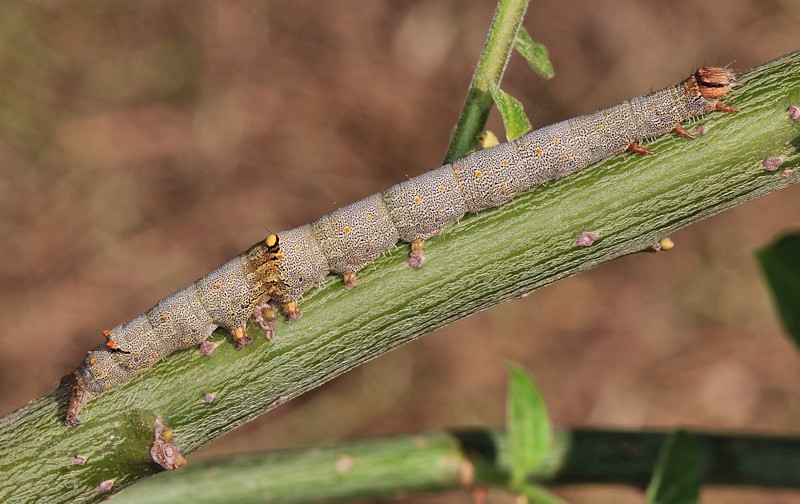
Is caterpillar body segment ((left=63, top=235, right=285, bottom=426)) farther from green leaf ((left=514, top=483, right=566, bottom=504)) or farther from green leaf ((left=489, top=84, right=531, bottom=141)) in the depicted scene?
green leaf ((left=514, top=483, right=566, bottom=504))

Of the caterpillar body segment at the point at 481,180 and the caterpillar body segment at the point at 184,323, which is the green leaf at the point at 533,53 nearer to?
the caterpillar body segment at the point at 481,180

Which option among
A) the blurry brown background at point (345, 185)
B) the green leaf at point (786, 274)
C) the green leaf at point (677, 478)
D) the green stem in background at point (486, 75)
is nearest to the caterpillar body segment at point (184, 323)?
the green stem in background at point (486, 75)

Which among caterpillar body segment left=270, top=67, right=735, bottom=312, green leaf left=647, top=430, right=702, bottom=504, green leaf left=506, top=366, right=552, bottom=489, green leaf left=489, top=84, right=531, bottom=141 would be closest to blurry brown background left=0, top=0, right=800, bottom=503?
caterpillar body segment left=270, top=67, right=735, bottom=312

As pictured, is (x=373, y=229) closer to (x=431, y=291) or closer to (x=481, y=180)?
(x=481, y=180)

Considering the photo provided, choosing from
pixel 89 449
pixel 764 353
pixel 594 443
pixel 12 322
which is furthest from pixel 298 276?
pixel 764 353

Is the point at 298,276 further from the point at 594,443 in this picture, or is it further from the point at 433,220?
the point at 594,443
